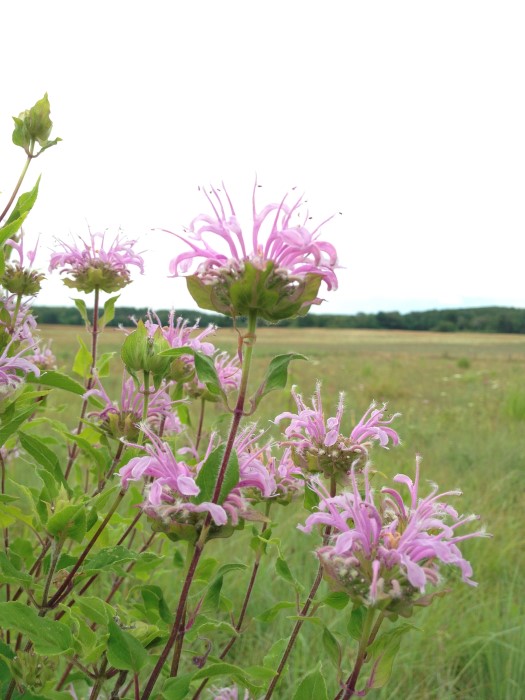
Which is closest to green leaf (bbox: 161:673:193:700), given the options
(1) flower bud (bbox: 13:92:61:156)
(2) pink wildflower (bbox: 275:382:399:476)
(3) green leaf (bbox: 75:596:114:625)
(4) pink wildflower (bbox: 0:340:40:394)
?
(3) green leaf (bbox: 75:596:114:625)

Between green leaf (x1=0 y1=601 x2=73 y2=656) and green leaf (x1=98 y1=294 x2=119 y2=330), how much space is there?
840 millimetres

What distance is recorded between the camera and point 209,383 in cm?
88

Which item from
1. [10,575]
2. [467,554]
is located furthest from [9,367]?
[467,554]

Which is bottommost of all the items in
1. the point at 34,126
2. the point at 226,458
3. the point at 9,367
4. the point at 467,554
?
the point at 467,554

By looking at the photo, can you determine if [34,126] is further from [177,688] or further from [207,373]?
[177,688]

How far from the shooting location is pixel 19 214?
1.16 m

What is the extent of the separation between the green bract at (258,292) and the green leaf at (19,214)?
15.7 inches

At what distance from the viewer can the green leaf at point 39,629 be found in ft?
3.09

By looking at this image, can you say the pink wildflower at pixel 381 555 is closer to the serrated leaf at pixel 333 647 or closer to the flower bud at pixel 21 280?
the serrated leaf at pixel 333 647

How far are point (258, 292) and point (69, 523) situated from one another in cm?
54

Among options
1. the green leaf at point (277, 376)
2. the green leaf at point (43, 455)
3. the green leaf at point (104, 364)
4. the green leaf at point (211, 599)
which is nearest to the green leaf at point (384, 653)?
the green leaf at point (211, 599)

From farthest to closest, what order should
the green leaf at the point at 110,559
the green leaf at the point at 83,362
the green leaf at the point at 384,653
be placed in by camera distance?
the green leaf at the point at 83,362, the green leaf at the point at 110,559, the green leaf at the point at 384,653

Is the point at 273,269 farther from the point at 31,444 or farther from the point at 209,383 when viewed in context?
the point at 31,444

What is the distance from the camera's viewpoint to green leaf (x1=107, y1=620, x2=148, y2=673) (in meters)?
0.95
